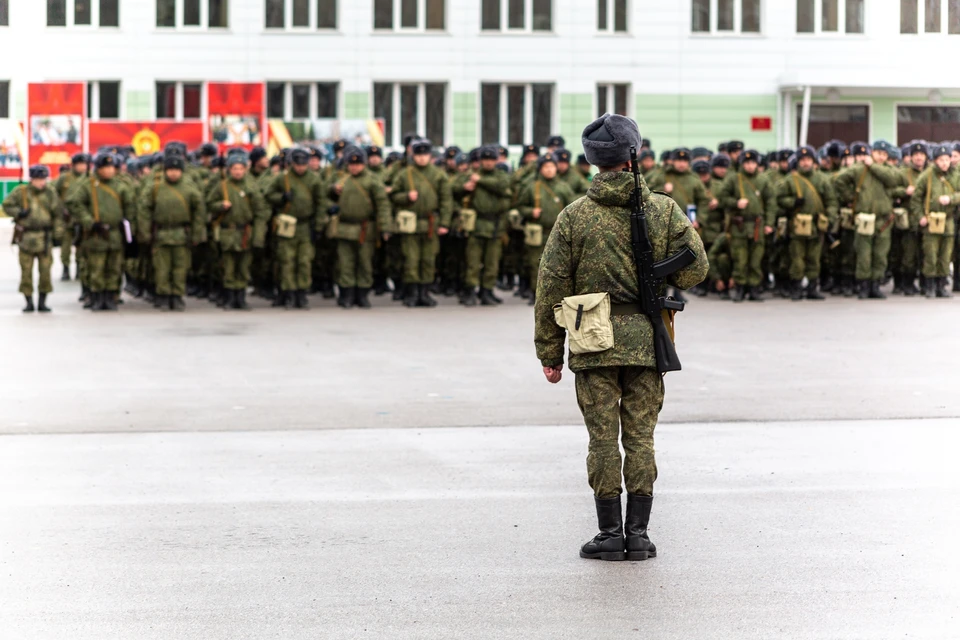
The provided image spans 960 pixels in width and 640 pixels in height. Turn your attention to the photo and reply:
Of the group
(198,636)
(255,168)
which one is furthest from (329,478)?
(255,168)

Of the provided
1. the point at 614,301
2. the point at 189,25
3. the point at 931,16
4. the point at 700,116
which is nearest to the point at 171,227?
the point at 614,301

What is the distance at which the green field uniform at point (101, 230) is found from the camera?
20.2m

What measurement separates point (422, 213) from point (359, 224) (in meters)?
0.84

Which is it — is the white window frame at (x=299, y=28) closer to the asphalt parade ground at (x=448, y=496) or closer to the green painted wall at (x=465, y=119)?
the green painted wall at (x=465, y=119)

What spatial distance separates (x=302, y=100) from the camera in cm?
4338

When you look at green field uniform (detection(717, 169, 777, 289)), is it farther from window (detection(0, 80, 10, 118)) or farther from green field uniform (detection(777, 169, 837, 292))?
window (detection(0, 80, 10, 118))

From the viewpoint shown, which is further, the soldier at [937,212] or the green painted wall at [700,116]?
the green painted wall at [700,116]

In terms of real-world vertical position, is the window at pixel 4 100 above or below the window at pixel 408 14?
below

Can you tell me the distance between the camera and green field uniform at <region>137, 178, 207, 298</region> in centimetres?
2019

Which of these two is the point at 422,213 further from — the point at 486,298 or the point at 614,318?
the point at 614,318

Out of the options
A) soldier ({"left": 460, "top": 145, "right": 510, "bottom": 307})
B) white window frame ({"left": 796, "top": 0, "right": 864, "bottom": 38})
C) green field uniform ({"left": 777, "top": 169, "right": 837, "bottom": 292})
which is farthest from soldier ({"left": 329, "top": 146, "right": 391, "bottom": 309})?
white window frame ({"left": 796, "top": 0, "right": 864, "bottom": 38})

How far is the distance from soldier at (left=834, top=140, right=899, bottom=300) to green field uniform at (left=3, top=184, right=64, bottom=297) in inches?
397

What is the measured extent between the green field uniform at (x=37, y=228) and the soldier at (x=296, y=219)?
8.74 ft

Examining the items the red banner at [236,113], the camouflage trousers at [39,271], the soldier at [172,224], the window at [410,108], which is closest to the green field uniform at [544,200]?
the soldier at [172,224]
